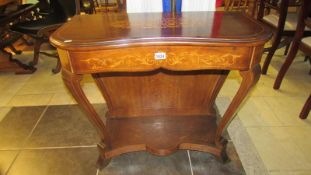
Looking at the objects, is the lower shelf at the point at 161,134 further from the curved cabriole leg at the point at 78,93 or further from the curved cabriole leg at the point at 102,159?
the curved cabriole leg at the point at 78,93

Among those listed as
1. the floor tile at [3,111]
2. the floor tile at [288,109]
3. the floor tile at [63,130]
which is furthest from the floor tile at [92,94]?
the floor tile at [288,109]

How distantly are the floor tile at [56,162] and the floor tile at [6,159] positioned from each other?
0.03 m

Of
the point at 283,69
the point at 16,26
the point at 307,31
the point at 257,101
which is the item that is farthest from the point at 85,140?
the point at 307,31

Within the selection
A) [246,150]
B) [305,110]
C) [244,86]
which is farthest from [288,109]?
[244,86]

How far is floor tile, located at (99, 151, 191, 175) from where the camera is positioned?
1315mm

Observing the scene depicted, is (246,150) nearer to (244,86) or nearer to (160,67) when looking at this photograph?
(244,86)

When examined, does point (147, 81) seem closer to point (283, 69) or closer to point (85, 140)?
point (85, 140)

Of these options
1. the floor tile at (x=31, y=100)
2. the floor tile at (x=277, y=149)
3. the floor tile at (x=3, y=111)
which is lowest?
the floor tile at (x=277, y=149)

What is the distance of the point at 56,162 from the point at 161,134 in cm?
65

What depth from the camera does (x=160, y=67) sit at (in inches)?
38.3

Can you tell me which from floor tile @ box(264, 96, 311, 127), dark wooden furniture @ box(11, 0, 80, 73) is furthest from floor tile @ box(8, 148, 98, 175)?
floor tile @ box(264, 96, 311, 127)

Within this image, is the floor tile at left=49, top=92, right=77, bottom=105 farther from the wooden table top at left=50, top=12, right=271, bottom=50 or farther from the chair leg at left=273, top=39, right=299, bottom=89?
the chair leg at left=273, top=39, right=299, bottom=89

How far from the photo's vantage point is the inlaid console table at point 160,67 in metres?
0.91

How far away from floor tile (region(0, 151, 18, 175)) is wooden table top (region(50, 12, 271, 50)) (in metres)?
0.90
